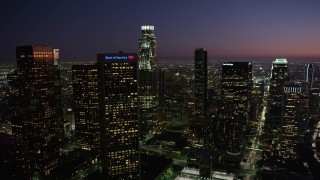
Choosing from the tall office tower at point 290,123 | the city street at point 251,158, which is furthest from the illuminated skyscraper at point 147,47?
the tall office tower at point 290,123

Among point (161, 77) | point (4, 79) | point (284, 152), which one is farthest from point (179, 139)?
point (4, 79)

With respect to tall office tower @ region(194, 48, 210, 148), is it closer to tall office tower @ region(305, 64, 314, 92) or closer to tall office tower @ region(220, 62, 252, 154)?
tall office tower @ region(220, 62, 252, 154)

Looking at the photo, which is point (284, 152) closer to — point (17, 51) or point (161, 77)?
point (161, 77)

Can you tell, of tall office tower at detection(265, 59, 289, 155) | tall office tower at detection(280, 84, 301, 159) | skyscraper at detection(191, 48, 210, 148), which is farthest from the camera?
skyscraper at detection(191, 48, 210, 148)

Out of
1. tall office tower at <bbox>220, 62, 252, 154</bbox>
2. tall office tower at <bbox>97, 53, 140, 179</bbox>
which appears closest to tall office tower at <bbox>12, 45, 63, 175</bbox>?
tall office tower at <bbox>97, 53, 140, 179</bbox>

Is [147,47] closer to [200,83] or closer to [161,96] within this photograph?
[161,96]
